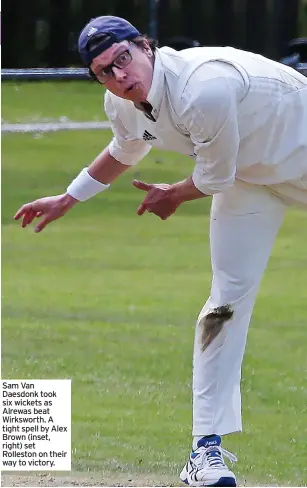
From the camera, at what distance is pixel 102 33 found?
14.9 feet

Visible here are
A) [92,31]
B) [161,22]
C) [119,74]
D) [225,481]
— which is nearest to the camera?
[119,74]

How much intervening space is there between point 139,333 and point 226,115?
4.29 metres

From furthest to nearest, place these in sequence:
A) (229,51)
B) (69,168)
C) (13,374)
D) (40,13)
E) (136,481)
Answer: (40,13)
(69,168)
(13,374)
(136,481)
(229,51)

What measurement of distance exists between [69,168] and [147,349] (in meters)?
12.6

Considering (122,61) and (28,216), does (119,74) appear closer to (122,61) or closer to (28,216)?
(122,61)

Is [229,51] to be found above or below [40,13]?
above

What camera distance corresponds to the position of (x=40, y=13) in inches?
1211

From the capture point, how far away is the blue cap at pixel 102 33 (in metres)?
4.52

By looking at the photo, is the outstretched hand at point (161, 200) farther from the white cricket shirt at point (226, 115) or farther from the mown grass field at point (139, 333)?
the mown grass field at point (139, 333)

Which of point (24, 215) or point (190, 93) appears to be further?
point (24, 215)

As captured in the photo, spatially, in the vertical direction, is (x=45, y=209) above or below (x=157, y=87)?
below

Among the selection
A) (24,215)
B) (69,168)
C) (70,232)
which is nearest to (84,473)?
(24,215)

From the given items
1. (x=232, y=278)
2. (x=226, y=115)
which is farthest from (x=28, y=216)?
(x=226, y=115)

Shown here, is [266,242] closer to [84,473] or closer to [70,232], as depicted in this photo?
[84,473]
